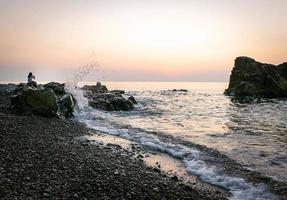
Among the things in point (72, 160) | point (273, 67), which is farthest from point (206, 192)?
point (273, 67)

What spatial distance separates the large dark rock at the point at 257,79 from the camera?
9838cm

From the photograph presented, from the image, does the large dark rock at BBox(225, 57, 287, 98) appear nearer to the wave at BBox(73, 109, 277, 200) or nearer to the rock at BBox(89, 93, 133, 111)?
the rock at BBox(89, 93, 133, 111)

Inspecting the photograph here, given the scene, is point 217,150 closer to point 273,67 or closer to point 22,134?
point 22,134

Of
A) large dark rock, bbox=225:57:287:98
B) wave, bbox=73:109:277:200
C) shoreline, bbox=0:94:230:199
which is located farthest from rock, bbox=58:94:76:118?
large dark rock, bbox=225:57:287:98

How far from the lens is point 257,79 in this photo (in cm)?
10300

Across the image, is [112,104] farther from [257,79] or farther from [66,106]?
[257,79]

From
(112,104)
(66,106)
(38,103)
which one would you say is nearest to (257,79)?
(112,104)

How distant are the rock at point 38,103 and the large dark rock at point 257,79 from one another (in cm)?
8427

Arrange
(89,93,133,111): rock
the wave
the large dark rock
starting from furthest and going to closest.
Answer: the large dark rock → (89,93,133,111): rock → the wave

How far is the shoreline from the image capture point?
341 inches

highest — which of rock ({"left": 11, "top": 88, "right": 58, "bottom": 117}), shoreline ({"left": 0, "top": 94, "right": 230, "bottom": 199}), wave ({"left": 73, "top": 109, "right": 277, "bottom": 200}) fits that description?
rock ({"left": 11, "top": 88, "right": 58, "bottom": 117})

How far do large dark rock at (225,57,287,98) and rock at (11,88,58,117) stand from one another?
84.3m

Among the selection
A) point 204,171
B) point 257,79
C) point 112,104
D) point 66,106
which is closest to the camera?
point 204,171

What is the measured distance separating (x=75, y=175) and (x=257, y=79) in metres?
100
